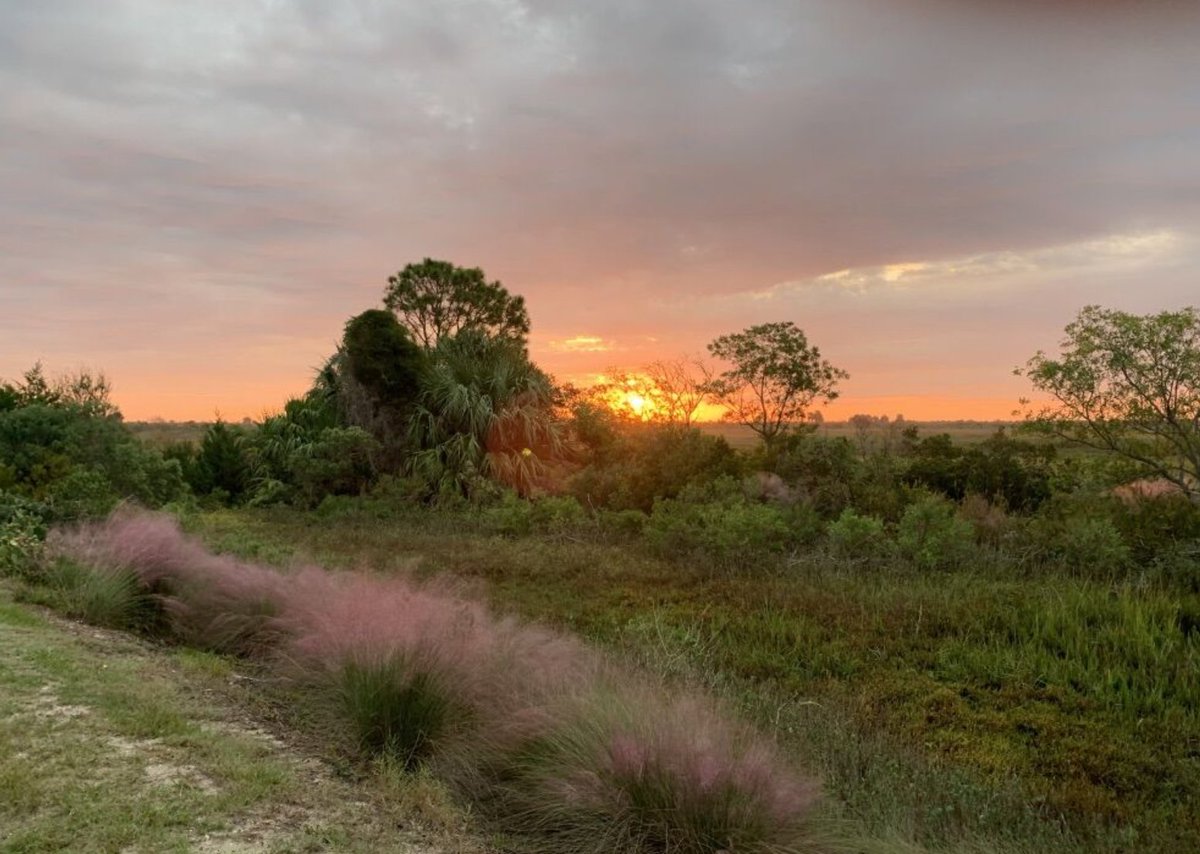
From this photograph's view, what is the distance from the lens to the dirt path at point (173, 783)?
3523 mm

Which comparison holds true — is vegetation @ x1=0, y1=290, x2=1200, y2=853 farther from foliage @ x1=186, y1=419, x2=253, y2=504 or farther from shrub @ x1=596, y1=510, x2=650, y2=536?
foliage @ x1=186, y1=419, x2=253, y2=504

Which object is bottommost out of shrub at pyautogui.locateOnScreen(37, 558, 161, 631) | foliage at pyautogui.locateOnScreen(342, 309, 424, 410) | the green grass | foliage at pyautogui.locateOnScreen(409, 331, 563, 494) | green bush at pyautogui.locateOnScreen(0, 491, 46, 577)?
the green grass

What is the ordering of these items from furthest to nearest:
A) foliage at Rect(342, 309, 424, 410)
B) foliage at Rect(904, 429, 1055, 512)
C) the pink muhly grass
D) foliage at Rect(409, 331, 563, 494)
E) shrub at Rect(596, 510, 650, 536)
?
1. foliage at Rect(342, 309, 424, 410)
2. foliage at Rect(409, 331, 563, 494)
3. foliage at Rect(904, 429, 1055, 512)
4. shrub at Rect(596, 510, 650, 536)
5. the pink muhly grass

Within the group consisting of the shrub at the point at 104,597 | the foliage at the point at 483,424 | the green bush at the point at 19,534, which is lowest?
the shrub at the point at 104,597

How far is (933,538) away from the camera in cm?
1037

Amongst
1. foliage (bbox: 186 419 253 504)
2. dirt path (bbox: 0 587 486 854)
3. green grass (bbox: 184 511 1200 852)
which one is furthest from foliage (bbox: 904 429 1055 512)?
foliage (bbox: 186 419 253 504)

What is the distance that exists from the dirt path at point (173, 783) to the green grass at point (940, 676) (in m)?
2.03

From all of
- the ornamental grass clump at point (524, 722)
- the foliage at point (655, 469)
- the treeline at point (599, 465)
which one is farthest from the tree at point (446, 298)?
the ornamental grass clump at point (524, 722)

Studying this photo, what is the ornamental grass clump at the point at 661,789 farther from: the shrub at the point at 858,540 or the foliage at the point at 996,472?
the foliage at the point at 996,472

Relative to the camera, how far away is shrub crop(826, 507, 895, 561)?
10742mm

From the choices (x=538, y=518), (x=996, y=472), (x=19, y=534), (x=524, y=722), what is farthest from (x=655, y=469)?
(x=524, y=722)

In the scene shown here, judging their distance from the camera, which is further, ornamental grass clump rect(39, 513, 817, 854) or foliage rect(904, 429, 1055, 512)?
foliage rect(904, 429, 1055, 512)

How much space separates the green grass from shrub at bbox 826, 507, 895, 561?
501 mm

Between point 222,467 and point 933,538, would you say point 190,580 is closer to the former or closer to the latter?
point 933,538
